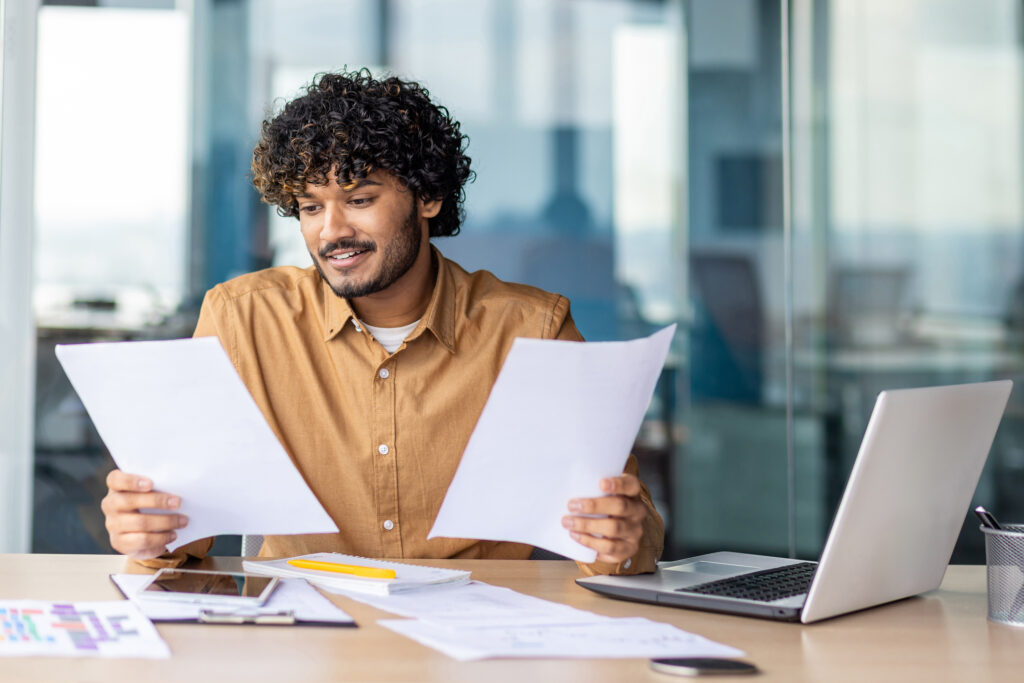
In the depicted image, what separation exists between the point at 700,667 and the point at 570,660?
0.12 m

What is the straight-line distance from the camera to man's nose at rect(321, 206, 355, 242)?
1.83m

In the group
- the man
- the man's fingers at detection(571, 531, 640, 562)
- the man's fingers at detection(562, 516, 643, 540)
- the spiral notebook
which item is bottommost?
the spiral notebook

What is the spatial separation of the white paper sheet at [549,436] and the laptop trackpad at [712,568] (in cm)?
19

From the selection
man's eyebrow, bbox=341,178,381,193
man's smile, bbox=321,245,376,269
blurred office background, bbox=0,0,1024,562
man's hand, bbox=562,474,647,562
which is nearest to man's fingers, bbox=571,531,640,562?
man's hand, bbox=562,474,647,562

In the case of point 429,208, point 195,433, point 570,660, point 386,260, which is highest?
point 429,208

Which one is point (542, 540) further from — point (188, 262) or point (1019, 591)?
point (188, 262)

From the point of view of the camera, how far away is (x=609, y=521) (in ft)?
4.22

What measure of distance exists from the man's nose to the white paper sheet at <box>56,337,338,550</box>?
2.12 feet

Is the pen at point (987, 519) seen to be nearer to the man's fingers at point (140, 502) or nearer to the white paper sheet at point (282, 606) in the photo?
the white paper sheet at point (282, 606)

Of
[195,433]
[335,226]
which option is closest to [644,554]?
[195,433]

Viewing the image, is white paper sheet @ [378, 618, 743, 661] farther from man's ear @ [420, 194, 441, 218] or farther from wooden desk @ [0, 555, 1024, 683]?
man's ear @ [420, 194, 441, 218]

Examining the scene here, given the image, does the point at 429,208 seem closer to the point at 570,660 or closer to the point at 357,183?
the point at 357,183

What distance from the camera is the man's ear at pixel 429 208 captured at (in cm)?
209

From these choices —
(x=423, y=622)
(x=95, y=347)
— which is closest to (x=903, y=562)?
(x=423, y=622)
